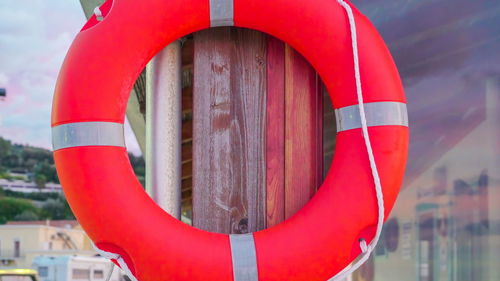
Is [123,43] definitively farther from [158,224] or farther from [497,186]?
[497,186]

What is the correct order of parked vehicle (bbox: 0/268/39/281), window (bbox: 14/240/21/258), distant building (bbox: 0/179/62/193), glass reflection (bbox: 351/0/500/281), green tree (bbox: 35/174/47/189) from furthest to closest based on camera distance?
A: green tree (bbox: 35/174/47/189) < distant building (bbox: 0/179/62/193) < window (bbox: 14/240/21/258) < parked vehicle (bbox: 0/268/39/281) < glass reflection (bbox: 351/0/500/281)

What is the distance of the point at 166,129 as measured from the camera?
1.98 metres

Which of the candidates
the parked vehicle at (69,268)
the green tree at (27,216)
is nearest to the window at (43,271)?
the parked vehicle at (69,268)

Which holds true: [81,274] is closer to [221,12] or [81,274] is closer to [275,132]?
[275,132]

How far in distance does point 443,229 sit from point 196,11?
39.2 inches

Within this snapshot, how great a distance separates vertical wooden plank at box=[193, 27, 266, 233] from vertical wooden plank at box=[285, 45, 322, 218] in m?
0.07

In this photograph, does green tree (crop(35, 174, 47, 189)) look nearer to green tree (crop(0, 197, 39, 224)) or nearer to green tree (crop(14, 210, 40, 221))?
green tree (crop(0, 197, 39, 224))

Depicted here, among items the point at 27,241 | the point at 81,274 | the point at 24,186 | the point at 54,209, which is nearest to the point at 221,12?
the point at 81,274

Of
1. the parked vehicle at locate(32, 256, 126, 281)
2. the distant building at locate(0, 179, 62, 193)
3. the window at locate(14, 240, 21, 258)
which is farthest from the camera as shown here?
the distant building at locate(0, 179, 62, 193)

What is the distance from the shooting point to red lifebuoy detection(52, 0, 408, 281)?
1.73 meters

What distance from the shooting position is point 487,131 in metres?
2.11

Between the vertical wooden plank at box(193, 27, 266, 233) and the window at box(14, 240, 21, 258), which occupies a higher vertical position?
the vertical wooden plank at box(193, 27, 266, 233)

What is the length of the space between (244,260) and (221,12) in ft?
2.12

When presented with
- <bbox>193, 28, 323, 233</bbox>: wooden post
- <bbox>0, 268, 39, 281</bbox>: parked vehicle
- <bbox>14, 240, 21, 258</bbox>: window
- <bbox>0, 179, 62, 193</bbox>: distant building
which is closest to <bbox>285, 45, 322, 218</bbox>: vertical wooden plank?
<bbox>193, 28, 323, 233</bbox>: wooden post
